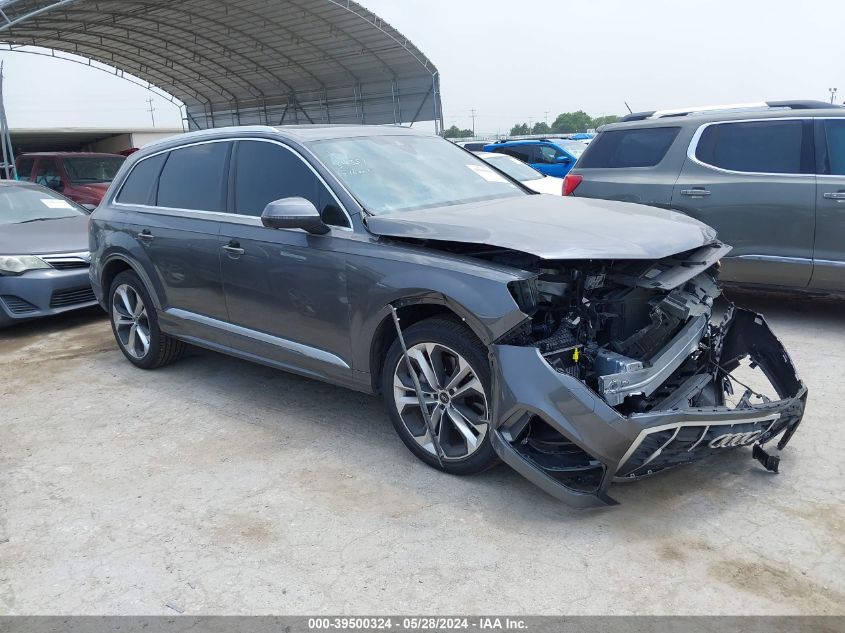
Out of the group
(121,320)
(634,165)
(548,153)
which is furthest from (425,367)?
(548,153)

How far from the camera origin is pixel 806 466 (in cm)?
372

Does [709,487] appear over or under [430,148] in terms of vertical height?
under

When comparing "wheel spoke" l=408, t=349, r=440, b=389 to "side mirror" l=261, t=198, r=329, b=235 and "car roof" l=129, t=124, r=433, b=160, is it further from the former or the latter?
"car roof" l=129, t=124, r=433, b=160

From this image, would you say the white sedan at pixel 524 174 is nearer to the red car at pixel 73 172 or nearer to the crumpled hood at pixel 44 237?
the crumpled hood at pixel 44 237

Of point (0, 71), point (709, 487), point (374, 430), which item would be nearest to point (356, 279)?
point (374, 430)

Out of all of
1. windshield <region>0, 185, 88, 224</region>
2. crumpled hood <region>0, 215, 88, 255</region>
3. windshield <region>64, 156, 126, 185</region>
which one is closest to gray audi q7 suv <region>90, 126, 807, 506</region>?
crumpled hood <region>0, 215, 88, 255</region>

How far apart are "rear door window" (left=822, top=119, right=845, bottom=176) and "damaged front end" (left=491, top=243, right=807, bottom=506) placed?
272 centimetres

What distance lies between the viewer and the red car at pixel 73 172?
12.8 m

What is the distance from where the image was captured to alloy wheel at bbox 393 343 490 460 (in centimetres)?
355

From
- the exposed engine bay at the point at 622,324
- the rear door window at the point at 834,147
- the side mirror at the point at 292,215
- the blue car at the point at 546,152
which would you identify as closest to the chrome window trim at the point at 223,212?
the side mirror at the point at 292,215

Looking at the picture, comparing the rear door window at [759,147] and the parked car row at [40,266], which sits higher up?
the rear door window at [759,147]

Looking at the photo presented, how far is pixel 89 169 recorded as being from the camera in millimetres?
13305

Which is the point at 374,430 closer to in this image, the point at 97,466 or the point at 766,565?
the point at 97,466

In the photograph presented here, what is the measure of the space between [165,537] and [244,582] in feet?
1.93
